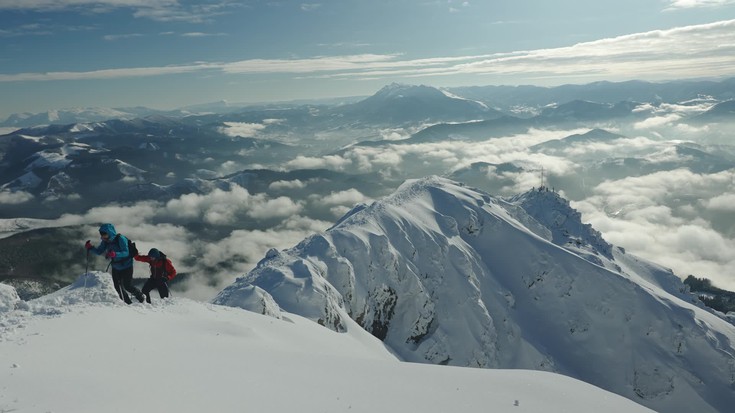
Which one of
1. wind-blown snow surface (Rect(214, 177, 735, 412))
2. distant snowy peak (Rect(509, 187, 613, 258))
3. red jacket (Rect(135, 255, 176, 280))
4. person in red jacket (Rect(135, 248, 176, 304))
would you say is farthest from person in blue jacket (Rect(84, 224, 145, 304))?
distant snowy peak (Rect(509, 187, 613, 258))

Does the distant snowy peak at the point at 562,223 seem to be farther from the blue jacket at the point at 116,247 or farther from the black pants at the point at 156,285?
the blue jacket at the point at 116,247

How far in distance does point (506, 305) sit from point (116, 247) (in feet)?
338

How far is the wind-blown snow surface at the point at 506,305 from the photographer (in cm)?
8925

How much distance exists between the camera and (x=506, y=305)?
10775 centimetres

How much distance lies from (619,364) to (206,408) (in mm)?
113549

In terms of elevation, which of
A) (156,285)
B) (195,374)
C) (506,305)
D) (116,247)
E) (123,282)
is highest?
(116,247)

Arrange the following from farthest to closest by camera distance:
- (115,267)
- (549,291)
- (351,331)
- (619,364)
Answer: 1. (549,291)
2. (619,364)
3. (351,331)
4. (115,267)

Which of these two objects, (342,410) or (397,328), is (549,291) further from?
(342,410)

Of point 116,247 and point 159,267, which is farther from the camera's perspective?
point 159,267

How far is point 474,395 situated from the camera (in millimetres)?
15852

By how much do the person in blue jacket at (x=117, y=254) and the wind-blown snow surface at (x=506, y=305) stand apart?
5490cm

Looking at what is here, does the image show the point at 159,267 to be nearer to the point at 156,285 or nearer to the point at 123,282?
the point at 156,285

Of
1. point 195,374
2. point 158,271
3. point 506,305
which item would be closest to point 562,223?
point 506,305

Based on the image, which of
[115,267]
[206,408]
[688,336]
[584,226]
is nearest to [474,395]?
[206,408]
